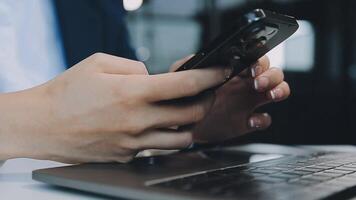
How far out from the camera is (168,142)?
0.49 metres

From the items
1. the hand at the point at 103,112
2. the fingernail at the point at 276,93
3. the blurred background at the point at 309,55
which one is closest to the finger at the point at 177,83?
the hand at the point at 103,112

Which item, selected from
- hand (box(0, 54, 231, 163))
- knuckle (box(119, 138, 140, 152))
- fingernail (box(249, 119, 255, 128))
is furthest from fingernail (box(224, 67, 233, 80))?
fingernail (box(249, 119, 255, 128))

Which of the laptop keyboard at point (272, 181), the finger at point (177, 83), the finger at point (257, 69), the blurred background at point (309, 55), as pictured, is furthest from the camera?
the blurred background at point (309, 55)

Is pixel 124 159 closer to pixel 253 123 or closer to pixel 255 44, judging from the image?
pixel 255 44

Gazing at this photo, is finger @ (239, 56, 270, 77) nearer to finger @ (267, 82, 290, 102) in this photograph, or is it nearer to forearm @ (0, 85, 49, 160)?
finger @ (267, 82, 290, 102)

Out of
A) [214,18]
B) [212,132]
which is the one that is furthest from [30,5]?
[214,18]

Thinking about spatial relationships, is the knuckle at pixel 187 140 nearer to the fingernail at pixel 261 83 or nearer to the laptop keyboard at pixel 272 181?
the laptop keyboard at pixel 272 181

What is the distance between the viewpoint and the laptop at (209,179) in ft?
1.07

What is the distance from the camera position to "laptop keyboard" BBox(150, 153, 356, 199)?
12.8 inches

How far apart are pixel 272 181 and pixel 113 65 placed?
0.65 feet

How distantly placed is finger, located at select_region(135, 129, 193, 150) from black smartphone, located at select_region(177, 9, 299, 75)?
7 cm

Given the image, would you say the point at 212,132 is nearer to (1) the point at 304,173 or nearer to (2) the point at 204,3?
(1) the point at 304,173

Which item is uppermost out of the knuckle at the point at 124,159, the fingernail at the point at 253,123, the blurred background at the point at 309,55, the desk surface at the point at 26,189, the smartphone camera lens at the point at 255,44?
the blurred background at the point at 309,55

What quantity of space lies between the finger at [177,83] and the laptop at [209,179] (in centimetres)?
7
